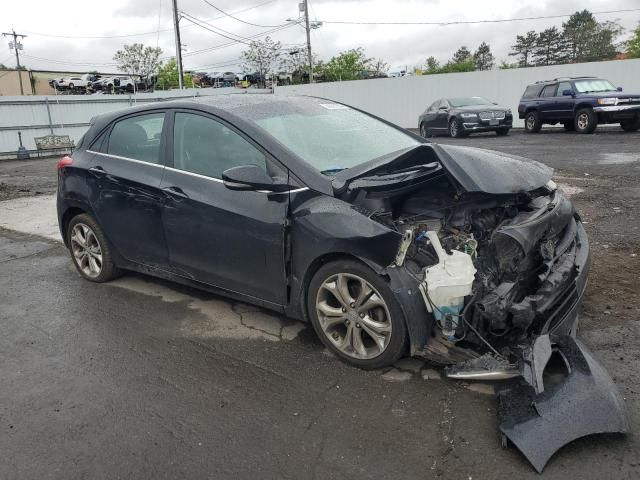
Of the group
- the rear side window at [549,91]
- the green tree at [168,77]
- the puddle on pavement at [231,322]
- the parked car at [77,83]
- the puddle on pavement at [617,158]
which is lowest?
the puddle on pavement at [231,322]

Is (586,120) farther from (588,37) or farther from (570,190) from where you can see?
(588,37)

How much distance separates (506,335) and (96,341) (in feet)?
9.44

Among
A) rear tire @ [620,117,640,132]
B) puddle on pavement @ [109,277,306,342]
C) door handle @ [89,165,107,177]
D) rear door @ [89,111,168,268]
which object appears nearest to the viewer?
puddle on pavement @ [109,277,306,342]

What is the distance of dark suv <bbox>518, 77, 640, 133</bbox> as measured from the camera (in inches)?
642

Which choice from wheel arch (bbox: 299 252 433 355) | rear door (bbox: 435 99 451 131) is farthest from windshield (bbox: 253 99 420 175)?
rear door (bbox: 435 99 451 131)

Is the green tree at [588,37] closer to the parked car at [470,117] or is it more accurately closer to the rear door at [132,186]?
the parked car at [470,117]

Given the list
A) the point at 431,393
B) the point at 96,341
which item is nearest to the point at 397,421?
the point at 431,393

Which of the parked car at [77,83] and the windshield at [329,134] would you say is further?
the parked car at [77,83]

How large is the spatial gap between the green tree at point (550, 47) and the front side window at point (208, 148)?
75.3 metres

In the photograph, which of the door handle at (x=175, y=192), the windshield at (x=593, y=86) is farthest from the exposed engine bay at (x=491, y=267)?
the windshield at (x=593, y=86)

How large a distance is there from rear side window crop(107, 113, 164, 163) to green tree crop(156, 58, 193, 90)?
2234 inches

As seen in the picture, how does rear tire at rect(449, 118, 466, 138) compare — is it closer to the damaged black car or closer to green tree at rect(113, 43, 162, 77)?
the damaged black car

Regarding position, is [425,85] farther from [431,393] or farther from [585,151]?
[431,393]

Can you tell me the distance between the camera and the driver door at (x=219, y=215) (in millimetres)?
3682
